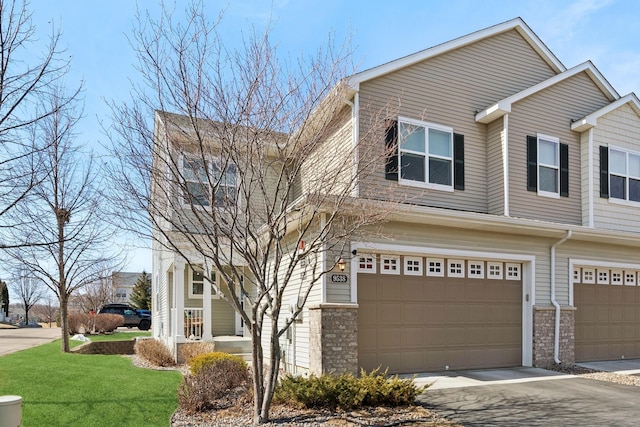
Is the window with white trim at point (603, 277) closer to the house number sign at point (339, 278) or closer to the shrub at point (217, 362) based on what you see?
the house number sign at point (339, 278)

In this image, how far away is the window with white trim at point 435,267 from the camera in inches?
445

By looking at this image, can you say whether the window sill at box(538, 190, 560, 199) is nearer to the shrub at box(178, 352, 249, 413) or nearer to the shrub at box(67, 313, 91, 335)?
the shrub at box(178, 352, 249, 413)

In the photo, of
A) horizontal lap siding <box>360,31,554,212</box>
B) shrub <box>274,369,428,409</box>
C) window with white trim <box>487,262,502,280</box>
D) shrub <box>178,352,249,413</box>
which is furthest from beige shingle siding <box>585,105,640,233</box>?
shrub <box>178,352,249,413</box>

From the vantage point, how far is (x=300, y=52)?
756 cm

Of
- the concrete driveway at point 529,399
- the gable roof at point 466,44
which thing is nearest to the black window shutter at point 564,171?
the gable roof at point 466,44

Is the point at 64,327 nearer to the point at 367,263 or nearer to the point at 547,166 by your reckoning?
the point at 367,263

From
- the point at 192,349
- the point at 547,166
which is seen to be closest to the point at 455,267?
the point at 547,166

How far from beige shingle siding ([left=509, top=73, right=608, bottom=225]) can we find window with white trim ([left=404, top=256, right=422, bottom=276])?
2.93 m

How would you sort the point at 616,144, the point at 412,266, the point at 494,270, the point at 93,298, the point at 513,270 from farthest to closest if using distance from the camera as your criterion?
the point at 93,298
the point at 616,144
the point at 513,270
the point at 494,270
the point at 412,266

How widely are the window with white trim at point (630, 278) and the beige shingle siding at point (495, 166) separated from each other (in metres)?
4.68

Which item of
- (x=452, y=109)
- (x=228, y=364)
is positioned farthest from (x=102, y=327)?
(x=452, y=109)

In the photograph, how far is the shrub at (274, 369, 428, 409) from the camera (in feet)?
24.6

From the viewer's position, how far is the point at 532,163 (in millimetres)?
13000

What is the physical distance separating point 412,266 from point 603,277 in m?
6.20
